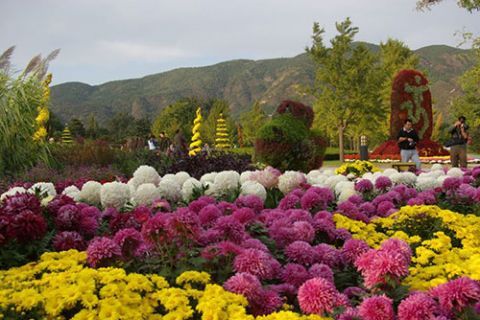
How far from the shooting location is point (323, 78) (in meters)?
28.5

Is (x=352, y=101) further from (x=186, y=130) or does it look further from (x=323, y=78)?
(x=186, y=130)

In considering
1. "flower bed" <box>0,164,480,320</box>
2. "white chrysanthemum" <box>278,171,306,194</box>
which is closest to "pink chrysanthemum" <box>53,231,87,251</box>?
"flower bed" <box>0,164,480,320</box>

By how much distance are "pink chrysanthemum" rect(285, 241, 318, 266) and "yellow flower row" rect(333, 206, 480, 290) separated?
509 millimetres

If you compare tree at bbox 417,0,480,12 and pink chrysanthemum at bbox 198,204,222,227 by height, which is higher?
tree at bbox 417,0,480,12

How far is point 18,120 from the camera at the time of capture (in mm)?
9016

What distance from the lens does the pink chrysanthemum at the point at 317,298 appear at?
2.17 metres

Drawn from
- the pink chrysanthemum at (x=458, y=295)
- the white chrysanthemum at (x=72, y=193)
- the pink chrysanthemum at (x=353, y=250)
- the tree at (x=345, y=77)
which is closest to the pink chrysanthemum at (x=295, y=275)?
→ the pink chrysanthemum at (x=353, y=250)

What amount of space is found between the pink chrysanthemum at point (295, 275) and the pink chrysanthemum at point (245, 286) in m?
0.39

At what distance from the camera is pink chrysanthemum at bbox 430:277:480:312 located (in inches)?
80.1

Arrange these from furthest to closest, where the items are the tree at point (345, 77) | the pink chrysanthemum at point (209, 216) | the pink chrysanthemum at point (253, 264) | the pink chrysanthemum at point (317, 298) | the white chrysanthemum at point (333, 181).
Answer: the tree at point (345, 77) → the white chrysanthemum at point (333, 181) → the pink chrysanthemum at point (209, 216) → the pink chrysanthemum at point (253, 264) → the pink chrysanthemum at point (317, 298)

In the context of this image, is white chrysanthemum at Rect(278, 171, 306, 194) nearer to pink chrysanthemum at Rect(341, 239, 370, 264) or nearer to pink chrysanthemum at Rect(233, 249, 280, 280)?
pink chrysanthemum at Rect(341, 239, 370, 264)

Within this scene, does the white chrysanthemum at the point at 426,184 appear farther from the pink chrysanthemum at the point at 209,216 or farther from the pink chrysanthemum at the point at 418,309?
the pink chrysanthemum at the point at 418,309

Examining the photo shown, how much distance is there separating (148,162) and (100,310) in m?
8.38

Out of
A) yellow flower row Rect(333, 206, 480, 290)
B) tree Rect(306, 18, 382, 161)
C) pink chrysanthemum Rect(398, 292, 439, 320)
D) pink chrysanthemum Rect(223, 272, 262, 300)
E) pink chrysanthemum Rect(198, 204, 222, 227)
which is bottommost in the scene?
yellow flower row Rect(333, 206, 480, 290)
